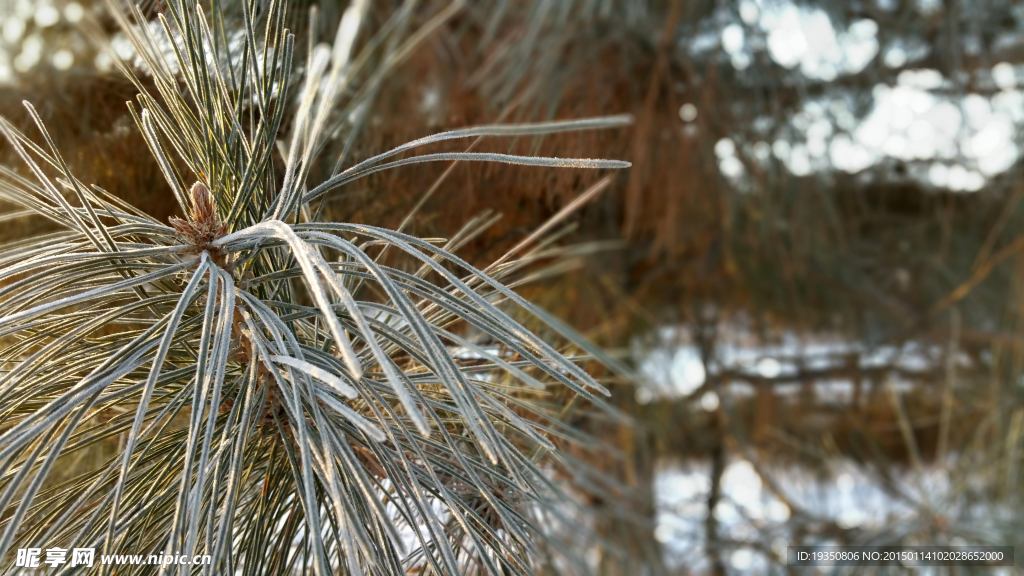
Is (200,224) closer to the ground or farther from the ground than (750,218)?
closer to the ground

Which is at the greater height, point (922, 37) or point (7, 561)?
point (922, 37)

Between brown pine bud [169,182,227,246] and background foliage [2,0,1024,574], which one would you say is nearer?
brown pine bud [169,182,227,246]

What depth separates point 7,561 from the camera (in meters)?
0.24

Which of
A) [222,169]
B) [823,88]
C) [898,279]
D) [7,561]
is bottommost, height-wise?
[7,561]

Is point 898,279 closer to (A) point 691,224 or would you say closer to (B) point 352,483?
(A) point 691,224

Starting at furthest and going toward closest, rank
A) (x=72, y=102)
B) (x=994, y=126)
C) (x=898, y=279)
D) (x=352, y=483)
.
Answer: (x=898, y=279) < (x=994, y=126) < (x=72, y=102) < (x=352, y=483)

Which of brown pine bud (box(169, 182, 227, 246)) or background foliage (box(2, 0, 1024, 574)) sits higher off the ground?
background foliage (box(2, 0, 1024, 574))

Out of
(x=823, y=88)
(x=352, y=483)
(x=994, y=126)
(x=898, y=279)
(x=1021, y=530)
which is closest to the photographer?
(x=352, y=483)

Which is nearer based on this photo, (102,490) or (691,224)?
(102,490)

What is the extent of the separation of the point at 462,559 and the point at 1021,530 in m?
0.75

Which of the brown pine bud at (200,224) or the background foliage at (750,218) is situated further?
the background foliage at (750,218)

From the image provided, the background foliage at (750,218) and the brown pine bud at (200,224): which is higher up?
the background foliage at (750,218)

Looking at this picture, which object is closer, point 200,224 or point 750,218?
point 200,224

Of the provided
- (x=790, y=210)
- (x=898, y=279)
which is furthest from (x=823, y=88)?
(x=898, y=279)
